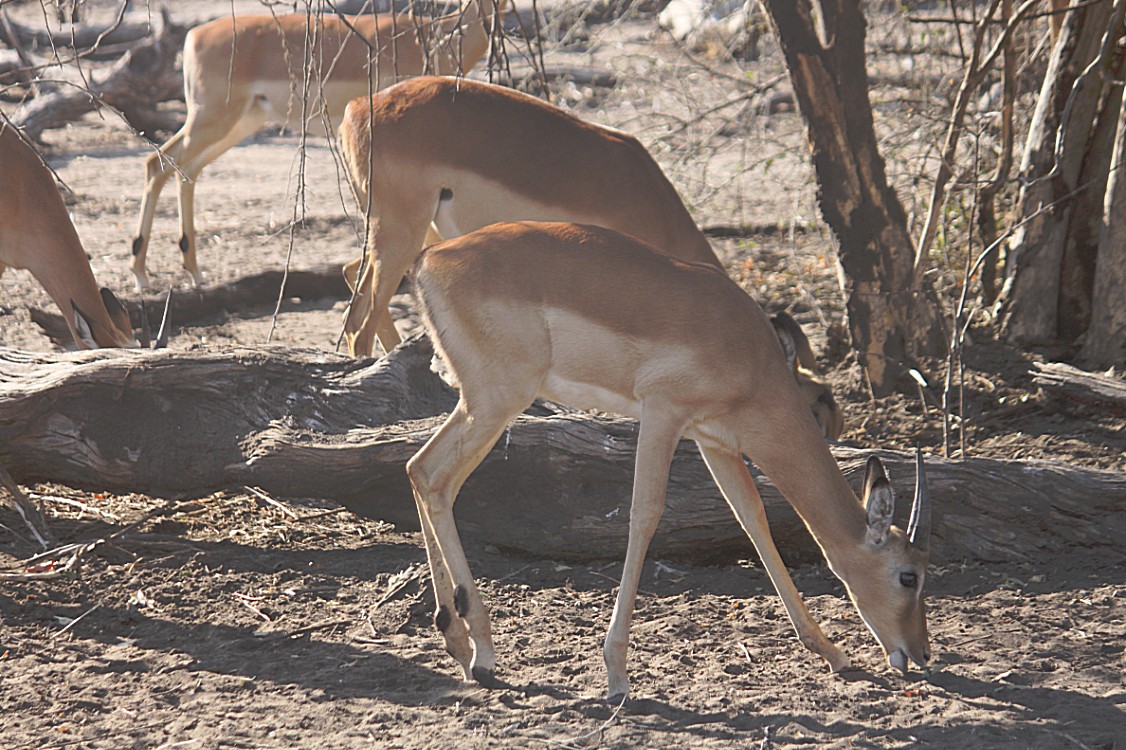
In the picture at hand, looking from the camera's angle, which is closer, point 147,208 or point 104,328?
point 104,328

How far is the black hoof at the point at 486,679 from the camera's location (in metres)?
3.71

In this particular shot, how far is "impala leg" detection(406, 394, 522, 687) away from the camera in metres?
3.77

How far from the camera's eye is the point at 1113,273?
5.69 m

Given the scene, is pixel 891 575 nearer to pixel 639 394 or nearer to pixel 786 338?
pixel 639 394

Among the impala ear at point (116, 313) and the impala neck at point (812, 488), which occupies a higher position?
the impala ear at point (116, 313)

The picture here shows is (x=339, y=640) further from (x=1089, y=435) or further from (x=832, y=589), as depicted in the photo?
(x=1089, y=435)

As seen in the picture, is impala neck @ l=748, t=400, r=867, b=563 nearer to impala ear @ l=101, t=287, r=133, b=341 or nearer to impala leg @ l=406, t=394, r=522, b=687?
impala leg @ l=406, t=394, r=522, b=687

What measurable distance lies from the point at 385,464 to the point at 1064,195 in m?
3.63

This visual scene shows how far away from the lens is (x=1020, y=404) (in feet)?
19.3

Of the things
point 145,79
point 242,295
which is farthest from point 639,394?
point 145,79

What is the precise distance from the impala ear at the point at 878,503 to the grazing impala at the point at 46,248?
3.96 meters

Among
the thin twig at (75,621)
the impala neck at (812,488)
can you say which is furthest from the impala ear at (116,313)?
the impala neck at (812,488)

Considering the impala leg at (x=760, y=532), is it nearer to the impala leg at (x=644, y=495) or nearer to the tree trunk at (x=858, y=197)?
the impala leg at (x=644, y=495)

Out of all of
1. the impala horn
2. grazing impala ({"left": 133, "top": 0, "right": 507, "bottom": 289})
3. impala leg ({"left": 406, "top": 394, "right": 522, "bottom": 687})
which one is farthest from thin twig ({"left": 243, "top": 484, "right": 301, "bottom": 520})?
grazing impala ({"left": 133, "top": 0, "right": 507, "bottom": 289})
